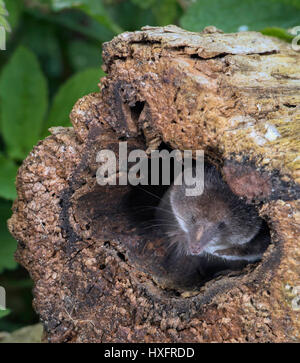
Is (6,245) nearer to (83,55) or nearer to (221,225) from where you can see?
(221,225)

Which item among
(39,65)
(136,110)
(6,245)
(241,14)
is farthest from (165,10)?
(6,245)

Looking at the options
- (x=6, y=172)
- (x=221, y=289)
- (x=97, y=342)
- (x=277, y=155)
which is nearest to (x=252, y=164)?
(x=277, y=155)

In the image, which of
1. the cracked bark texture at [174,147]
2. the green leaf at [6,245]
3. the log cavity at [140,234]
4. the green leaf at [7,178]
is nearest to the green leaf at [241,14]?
the cracked bark texture at [174,147]

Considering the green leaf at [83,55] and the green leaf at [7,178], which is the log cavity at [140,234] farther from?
the green leaf at [83,55]

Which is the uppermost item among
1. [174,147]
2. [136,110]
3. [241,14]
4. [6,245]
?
[241,14]

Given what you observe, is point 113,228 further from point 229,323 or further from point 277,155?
point 277,155

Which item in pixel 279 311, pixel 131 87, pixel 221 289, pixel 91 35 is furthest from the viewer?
pixel 91 35

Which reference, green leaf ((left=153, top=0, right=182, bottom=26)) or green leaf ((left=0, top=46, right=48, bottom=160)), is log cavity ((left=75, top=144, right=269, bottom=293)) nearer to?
green leaf ((left=0, top=46, right=48, bottom=160))
